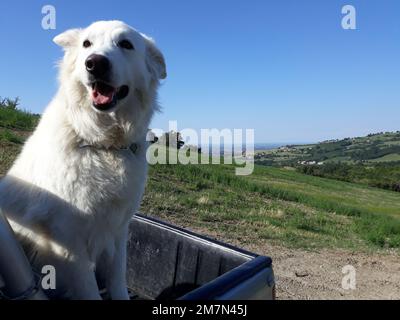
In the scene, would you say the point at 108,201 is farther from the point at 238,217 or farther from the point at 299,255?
the point at 238,217

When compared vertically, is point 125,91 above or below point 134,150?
above

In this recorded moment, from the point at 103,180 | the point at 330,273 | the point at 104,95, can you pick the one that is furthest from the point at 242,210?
the point at 103,180

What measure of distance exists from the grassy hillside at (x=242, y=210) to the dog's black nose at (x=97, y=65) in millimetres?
5939

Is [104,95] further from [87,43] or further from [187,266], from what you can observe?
[187,266]

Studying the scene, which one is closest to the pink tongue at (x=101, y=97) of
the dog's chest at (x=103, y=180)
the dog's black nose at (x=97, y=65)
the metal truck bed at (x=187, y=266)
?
the dog's black nose at (x=97, y=65)

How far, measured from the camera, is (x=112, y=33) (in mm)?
Result: 3152

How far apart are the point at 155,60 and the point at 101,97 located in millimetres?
798

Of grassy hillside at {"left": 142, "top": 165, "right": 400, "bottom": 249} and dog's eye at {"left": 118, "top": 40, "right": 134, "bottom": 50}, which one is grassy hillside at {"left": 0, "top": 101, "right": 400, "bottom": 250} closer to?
grassy hillside at {"left": 142, "top": 165, "right": 400, "bottom": 249}

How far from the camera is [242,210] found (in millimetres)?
10906

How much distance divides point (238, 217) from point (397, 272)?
151 inches

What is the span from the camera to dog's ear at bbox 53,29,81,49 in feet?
10.6

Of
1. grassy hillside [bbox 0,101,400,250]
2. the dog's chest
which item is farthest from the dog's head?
grassy hillside [bbox 0,101,400,250]
